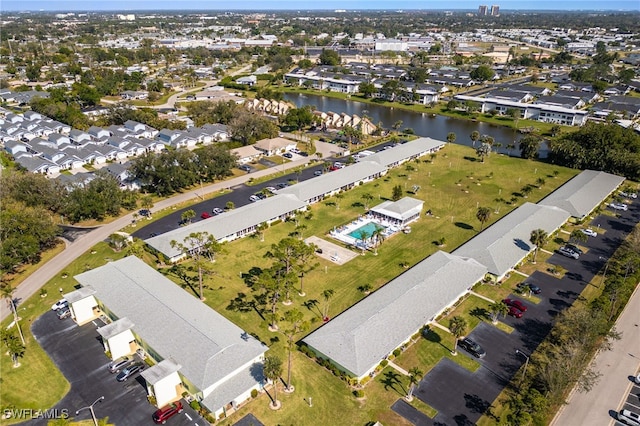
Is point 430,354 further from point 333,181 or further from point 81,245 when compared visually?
point 81,245

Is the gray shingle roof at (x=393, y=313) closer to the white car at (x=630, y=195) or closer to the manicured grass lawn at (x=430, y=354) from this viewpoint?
the manicured grass lawn at (x=430, y=354)

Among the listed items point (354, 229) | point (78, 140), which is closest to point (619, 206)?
point (354, 229)

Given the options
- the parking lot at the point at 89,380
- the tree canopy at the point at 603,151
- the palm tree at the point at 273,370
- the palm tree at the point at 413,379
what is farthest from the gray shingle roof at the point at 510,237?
the parking lot at the point at 89,380

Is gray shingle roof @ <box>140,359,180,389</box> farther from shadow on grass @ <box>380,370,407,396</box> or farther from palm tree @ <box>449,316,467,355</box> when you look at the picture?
palm tree @ <box>449,316,467,355</box>

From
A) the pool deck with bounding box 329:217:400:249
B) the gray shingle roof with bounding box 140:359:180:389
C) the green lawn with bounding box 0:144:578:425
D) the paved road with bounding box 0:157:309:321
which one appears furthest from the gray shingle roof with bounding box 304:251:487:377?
the paved road with bounding box 0:157:309:321

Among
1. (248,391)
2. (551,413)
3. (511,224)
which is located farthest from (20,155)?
(551,413)
